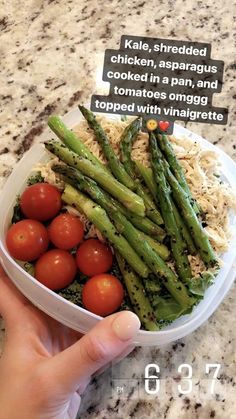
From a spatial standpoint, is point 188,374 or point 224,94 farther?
point 224,94

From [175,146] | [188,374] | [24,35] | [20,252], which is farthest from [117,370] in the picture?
[24,35]

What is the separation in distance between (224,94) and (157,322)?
430 mm

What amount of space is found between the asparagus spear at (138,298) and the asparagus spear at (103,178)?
3.0 inches

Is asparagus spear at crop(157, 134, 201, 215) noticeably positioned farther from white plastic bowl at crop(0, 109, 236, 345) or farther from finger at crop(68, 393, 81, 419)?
finger at crop(68, 393, 81, 419)

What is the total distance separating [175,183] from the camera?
80 cm

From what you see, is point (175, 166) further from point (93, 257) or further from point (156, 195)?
point (93, 257)

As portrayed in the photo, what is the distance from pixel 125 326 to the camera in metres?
0.65

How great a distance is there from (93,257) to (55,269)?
0.19 ft

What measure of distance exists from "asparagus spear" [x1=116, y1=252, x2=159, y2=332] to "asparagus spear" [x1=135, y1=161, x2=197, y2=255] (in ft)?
0.30

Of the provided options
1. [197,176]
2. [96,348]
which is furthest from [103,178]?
[96,348]

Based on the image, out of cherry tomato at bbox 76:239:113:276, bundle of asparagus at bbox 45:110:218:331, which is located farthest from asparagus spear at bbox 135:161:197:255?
cherry tomato at bbox 76:239:113:276

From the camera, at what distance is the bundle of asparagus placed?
773mm

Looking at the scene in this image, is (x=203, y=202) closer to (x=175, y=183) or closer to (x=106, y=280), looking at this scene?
(x=175, y=183)

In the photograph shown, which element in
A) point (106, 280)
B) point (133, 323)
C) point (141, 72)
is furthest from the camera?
point (141, 72)
